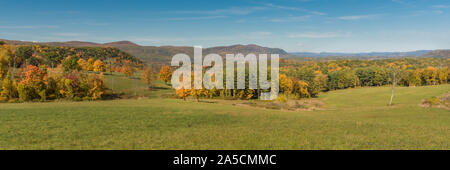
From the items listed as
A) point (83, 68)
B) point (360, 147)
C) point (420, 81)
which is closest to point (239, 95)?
point (360, 147)

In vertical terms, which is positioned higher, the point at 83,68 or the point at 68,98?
Result: the point at 83,68

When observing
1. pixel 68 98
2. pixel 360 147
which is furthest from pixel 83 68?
pixel 360 147

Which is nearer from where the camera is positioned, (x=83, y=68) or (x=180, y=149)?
(x=180, y=149)

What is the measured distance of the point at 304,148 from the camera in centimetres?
1258

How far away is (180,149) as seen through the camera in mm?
11852
